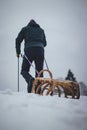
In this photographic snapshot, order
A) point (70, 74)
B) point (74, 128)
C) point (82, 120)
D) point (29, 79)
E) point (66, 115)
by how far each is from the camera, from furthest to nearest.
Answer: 1. point (70, 74)
2. point (29, 79)
3. point (66, 115)
4. point (82, 120)
5. point (74, 128)

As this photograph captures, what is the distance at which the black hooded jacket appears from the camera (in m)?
3.35

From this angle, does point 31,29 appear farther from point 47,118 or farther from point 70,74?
point 70,74

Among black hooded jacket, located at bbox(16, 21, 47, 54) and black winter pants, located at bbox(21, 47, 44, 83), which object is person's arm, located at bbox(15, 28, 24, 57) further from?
black winter pants, located at bbox(21, 47, 44, 83)

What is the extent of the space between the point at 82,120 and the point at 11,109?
493 millimetres

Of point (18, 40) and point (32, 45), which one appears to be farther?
point (18, 40)

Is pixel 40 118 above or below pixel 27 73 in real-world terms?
below

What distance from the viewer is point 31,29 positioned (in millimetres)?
3416

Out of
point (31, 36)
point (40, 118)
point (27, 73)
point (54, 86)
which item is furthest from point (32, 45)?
point (40, 118)

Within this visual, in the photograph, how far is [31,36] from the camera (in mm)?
3361

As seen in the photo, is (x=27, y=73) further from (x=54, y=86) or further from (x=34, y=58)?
(x=54, y=86)

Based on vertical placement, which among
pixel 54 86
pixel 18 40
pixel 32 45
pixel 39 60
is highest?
pixel 18 40

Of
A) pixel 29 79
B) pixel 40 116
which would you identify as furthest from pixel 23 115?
pixel 29 79

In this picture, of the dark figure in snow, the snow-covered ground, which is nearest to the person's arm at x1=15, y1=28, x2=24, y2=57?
the dark figure in snow

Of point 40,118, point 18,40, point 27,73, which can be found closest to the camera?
point 40,118
